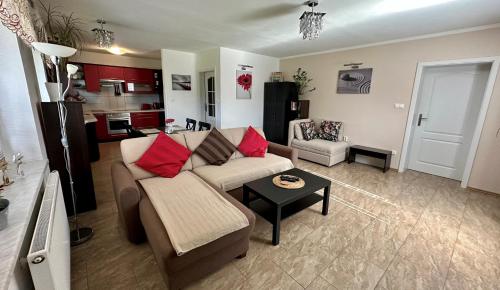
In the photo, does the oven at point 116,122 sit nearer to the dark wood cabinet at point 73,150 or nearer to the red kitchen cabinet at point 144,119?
the red kitchen cabinet at point 144,119

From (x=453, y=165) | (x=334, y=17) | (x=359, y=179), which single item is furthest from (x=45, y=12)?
(x=453, y=165)

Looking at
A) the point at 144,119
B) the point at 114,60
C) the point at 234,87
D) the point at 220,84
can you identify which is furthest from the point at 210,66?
the point at 114,60

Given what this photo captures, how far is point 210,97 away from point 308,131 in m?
2.80

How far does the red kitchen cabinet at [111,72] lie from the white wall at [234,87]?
3363 mm

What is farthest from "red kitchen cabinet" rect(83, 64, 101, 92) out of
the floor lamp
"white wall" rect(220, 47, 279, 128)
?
the floor lamp

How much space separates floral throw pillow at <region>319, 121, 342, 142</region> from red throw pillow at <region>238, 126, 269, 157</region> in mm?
2064

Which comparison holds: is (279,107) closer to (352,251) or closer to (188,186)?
(188,186)

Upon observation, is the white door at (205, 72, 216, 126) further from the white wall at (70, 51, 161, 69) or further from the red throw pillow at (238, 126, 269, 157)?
the red throw pillow at (238, 126, 269, 157)

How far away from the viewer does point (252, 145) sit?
10.5 ft

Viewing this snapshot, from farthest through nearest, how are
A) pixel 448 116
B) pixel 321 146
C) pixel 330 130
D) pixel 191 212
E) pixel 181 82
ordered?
pixel 181 82
pixel 330 130
pixel 321 146
pixel 448 116
pixel 191 212

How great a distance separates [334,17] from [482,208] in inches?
126

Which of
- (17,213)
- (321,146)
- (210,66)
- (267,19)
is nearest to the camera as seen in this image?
(17,213)

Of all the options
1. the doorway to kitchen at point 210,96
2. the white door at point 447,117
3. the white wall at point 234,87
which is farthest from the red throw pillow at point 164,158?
the white door at point 447,117

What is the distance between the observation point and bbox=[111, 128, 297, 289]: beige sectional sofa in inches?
55.5
